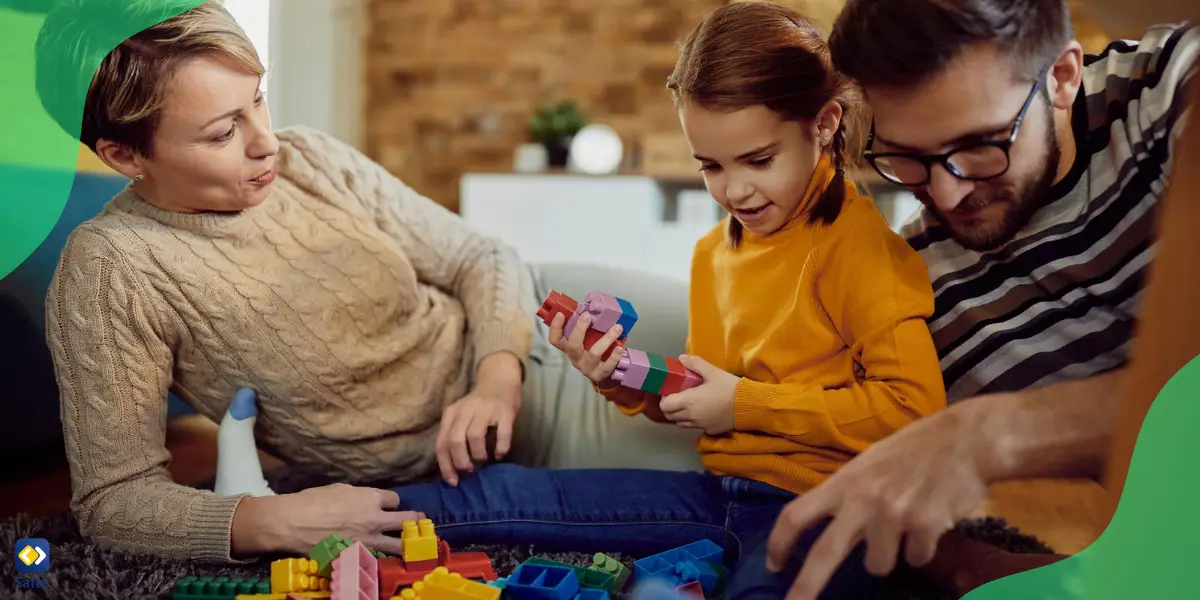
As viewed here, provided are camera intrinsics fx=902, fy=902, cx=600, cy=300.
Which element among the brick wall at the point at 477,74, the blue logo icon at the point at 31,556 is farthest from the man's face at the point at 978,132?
the brick wall at the point at 477,74

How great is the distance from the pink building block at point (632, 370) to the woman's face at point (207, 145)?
0.37 metres

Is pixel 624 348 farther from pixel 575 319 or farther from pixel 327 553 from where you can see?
pixel 327 553

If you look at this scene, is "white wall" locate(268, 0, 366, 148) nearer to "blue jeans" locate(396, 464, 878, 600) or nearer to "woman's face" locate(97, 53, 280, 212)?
"woman's face" locate(97, 53, 280, 212)

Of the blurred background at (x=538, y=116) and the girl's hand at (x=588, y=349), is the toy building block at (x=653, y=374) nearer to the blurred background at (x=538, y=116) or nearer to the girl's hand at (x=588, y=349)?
the girl's hand at (x=588, y=349)

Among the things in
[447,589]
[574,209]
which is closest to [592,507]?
[447,589]

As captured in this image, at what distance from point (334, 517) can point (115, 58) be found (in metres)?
0.41

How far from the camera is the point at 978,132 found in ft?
1.89

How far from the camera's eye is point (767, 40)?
72 cm

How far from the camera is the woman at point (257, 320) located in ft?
2.42

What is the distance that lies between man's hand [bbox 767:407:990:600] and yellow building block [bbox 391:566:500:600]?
0.20 metres

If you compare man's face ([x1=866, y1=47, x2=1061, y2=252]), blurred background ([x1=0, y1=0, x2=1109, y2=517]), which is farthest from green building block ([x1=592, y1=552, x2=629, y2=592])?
blurred background ([x1=0, y1=0, x2=1109, y2=517])

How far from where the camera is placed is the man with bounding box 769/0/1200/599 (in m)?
A: 0.51

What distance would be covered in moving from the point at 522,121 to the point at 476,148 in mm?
195

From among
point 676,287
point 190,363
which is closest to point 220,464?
point 190,363
